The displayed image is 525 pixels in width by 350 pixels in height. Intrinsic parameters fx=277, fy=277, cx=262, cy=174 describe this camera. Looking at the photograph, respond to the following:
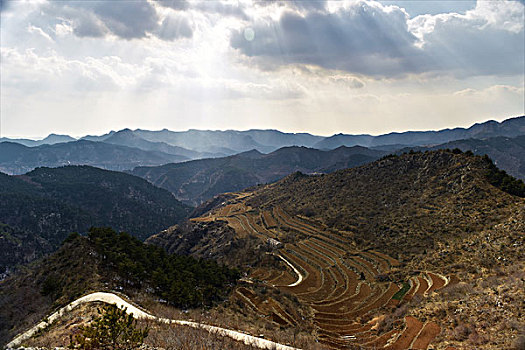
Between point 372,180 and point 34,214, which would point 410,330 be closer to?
point 372,180

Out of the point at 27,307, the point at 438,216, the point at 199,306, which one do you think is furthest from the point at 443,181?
the point at 27,307

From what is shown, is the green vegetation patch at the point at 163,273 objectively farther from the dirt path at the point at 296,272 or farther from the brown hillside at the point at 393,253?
the dirt path at the point at 296,272

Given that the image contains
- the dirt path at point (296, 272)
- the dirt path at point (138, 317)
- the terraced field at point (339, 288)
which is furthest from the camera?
the dirt path at point (296, 272)

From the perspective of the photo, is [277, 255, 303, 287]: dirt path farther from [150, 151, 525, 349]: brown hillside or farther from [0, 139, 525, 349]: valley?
[150, 151, 525, 349]: brown hillside


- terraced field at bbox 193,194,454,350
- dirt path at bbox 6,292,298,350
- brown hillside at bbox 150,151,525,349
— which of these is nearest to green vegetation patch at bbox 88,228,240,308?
brown hillside at bbox 150,151,525,349

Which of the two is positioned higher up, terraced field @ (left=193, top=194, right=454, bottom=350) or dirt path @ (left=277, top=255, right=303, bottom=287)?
terraced field @ (left=193, top=194, right=454, bottom=350)

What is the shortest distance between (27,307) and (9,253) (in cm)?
14401

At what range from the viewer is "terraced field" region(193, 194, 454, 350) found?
997 inches

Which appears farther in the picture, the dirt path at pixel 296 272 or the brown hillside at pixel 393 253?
the dirt path at pixel 296 272

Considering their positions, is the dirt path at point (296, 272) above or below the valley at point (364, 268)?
below

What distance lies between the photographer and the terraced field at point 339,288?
25.3 metres

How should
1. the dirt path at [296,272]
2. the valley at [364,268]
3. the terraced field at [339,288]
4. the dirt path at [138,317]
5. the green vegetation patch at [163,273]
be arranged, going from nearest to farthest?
the dirt path at [138,317], the valley at [364,268], the terraced field at [339,288], the green vegetation patch at [163,273], the dirt path at [296,272]

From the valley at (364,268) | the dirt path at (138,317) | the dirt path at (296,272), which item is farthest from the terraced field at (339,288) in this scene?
the dirt path at (138,317)

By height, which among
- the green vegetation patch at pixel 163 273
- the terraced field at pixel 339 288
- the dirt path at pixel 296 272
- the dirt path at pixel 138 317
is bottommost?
the dirt path at pixel 296 272
